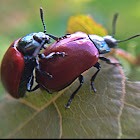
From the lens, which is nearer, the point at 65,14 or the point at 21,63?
the point at 21,63

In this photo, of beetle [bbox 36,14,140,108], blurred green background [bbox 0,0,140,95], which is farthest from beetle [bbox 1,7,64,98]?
blurred green background [bbox 0,0,140,95]

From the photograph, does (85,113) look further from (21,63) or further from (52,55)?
(21,63)

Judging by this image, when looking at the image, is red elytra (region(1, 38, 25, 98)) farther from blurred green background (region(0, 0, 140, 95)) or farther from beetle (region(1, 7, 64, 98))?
blurred green background (region(0, 0, 140, 95))

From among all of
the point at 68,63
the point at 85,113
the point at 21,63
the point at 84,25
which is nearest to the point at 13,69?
the point at 21,63

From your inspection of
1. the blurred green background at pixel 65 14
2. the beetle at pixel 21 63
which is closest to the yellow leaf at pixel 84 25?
the beetle at pixel 21 63

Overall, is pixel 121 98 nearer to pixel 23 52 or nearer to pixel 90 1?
pixel 23 52

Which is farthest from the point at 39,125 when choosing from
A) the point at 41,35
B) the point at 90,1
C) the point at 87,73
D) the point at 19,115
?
the point at 90,1

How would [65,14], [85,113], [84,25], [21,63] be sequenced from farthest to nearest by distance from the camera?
1. [65,14]
2. [84,25]
3. [21,63]
4. [85,113]
